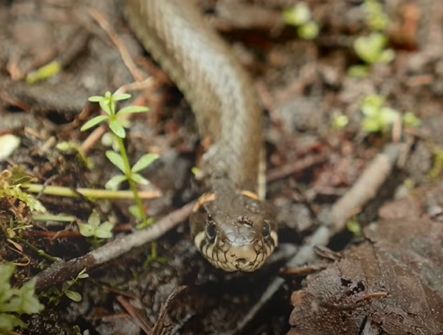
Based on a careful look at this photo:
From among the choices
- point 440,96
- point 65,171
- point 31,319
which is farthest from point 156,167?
point 440,96

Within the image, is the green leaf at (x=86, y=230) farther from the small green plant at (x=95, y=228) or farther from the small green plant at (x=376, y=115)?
the small green plant at (x=376, y=115)

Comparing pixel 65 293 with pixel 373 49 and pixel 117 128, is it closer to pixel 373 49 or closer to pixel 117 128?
pixel 117 128

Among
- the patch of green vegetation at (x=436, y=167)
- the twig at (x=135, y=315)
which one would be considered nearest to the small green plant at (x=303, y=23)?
the patch of green vegetation at (x=436, y=167)

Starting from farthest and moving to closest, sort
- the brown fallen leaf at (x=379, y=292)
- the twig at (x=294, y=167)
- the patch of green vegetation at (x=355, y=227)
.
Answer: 1. the twig at (x=294, y=167)
2. the patch of green vegetation at (x=355, y=227)
3. the brown fallen leaf at (x=379, y=292)

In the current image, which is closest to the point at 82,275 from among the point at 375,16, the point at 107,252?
the point at 107,252

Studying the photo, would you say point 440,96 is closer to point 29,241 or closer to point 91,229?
point 91,229

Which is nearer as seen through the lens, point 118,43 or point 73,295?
point 73,295

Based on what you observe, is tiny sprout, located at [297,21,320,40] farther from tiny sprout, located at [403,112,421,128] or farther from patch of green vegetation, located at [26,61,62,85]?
patch of green vegetation, located at [26,61,62,85]
